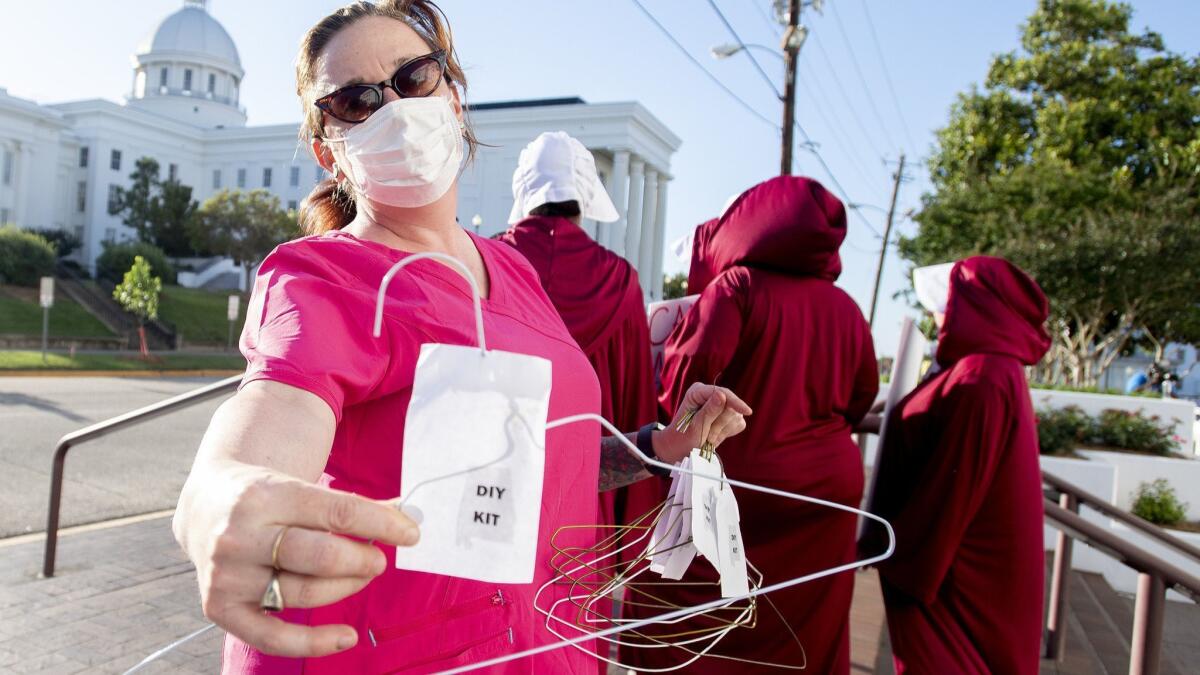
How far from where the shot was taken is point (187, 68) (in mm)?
81188

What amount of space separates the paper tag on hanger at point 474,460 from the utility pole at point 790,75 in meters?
14.3

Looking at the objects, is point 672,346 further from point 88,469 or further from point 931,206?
point 931,206

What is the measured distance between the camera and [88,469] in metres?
8.48

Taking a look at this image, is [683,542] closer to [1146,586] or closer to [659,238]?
[1146,586]

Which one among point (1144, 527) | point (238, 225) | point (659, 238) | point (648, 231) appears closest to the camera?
point (1144, 527)

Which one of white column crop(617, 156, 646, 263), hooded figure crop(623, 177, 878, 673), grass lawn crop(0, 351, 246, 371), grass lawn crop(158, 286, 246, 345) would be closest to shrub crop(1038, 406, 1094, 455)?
hooded figure crop(623, 177, 878, 673)

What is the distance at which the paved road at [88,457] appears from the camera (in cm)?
675

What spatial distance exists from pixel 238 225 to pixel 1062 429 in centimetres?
4666

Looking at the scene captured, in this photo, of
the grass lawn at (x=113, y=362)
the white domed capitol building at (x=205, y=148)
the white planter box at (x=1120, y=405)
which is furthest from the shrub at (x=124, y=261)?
the white planter box at (x=1120, y=405)

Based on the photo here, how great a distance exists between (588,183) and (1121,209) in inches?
808

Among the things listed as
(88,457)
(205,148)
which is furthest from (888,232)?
(205,148)

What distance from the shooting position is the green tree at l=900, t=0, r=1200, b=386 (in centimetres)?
1728

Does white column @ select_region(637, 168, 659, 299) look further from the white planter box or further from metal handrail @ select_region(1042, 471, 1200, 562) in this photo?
metal handrail @ select_region(1042, 471, 1200, 562)

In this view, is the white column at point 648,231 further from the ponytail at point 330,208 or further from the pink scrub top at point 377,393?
the pink scrub top at point 377,393
